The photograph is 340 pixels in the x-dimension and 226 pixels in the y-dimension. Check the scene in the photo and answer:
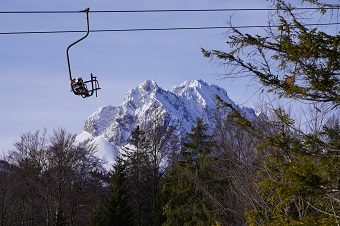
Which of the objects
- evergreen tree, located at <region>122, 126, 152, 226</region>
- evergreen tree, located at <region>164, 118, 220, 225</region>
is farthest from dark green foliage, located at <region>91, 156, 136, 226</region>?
evergreen tree, located at <region>164, 118, 220, 225</region>

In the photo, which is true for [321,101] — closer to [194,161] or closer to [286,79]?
[286,79]

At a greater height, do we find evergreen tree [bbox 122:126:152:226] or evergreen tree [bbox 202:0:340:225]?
evergreen tree [bbox 122:126:152:226]

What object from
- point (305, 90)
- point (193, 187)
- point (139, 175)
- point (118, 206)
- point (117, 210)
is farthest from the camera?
point (139, 175)

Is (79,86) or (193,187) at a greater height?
(79,86)

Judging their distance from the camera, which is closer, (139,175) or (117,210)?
(117,210)

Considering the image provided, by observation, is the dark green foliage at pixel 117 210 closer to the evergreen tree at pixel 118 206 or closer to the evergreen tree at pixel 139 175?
the evergreen tree at pixel 118 206

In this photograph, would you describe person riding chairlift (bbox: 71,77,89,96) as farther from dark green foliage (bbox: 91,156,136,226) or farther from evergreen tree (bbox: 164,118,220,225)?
dark green foliage (bbox: 91,156,136,226)

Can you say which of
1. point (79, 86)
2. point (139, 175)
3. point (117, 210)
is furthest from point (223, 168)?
point (139, 175)

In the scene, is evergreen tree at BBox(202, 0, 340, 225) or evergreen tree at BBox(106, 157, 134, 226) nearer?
evergreen tree at BBox(202, 0, 340, 225)

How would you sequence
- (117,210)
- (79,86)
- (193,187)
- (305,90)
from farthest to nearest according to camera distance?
(117,210) → (193,187) → (79,86) → (305,90)

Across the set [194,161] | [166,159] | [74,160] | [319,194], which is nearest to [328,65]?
[319,194]

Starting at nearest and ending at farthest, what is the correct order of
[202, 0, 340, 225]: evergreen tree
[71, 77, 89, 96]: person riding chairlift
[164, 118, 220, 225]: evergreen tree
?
[202, 0, 340, 225]: evergreen tree
[71, 77, 89, 96]: person riding chairlift
[164, 118, 220, 225]: evergreen tree

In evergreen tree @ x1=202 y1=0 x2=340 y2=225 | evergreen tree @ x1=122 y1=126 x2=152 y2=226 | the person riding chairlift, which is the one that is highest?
evergreen tree @ x1=122 y1=126 x2=152 y2=226

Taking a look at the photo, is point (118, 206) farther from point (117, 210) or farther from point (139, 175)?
point (139, 175)
